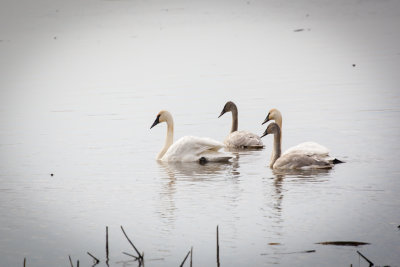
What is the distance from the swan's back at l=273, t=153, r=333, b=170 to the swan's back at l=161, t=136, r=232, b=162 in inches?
53.5

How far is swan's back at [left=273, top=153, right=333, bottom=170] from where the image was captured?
12234mm

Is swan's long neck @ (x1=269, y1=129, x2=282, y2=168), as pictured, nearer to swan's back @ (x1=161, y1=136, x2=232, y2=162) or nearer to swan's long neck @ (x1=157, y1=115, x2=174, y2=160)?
swan's back @ (x1=161, y1=136, x2=232, y2=162)

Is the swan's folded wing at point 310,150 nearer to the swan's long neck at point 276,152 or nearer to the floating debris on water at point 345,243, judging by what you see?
the swan's long neck at point 276,152

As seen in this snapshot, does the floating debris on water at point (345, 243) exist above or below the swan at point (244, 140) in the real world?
below

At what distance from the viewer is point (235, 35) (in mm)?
37406

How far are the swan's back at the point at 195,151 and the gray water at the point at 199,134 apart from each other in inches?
9.8

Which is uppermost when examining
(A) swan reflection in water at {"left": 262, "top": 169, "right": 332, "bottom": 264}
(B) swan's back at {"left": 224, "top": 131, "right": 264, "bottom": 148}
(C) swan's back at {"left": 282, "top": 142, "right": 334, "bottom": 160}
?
(B) swan's back at {"left": 224, "top": 131, "right": 264, "bottom": 148}

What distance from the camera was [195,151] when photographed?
44.5 feet

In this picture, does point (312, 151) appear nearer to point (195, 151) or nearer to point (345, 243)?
point (195, 151)

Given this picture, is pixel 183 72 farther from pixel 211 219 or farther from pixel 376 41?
pixel 211 219

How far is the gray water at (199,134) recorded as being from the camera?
8773 millimetres

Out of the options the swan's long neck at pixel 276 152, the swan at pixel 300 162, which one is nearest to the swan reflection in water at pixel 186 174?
the swan's long neck at pixel 276 152

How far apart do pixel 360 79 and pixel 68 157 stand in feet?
35.8

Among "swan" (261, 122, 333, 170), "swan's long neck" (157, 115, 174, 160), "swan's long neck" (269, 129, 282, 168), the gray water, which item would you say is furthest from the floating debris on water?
"swan's long neck" (157, 115, 174, 160)
